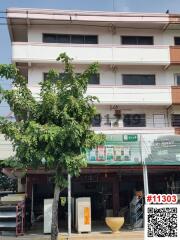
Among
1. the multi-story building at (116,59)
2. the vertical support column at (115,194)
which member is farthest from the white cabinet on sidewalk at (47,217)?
the multi-story building at (116,59)

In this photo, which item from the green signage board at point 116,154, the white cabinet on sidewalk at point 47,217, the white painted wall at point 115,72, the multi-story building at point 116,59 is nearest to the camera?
the green signage board at point 116,154

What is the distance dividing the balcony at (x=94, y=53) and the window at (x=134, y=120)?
12.0 ft

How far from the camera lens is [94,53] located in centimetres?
3284

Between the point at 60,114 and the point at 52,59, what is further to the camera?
the point at 52,59

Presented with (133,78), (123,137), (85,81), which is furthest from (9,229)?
(133,78)

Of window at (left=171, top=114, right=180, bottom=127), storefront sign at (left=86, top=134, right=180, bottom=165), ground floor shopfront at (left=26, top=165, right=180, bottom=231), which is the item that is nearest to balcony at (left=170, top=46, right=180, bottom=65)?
window at (left=171, top=114, right=180, bottom=127)

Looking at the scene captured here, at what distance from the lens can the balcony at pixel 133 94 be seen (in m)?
32.4

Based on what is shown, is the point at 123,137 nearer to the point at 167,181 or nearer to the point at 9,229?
the point at 9,229

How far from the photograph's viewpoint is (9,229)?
20922mm

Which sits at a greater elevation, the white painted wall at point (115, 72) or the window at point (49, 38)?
the window at point (49, 38)

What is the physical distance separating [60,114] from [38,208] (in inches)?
562

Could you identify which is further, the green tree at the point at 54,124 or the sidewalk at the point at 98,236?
the sidewalk at the point at 98,236

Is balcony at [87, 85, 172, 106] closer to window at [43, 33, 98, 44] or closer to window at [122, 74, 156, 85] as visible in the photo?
window at [122, 74, 156, 85]

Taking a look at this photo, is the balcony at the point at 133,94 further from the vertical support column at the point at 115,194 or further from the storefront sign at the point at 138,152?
the storefront sign at the point at 138,152
